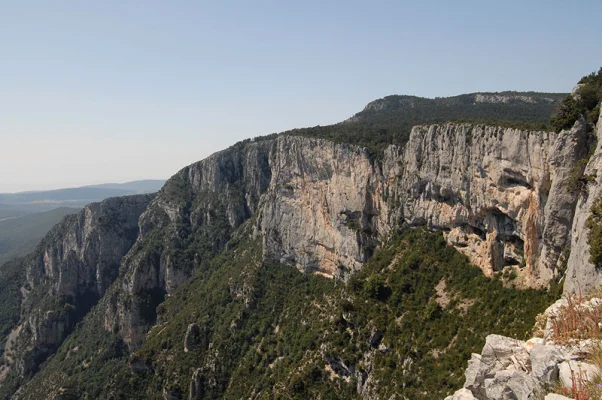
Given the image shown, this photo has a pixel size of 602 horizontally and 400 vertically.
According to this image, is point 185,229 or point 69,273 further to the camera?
point 69,273

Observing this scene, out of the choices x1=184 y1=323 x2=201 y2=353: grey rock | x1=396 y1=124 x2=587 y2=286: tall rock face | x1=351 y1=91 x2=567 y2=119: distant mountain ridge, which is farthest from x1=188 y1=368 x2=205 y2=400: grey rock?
x1=351 y1=91 x2=567 y2=119: distant mountain ridge

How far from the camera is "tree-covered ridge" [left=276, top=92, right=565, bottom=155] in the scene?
64875 mm

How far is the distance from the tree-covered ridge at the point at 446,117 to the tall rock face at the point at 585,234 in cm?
1103

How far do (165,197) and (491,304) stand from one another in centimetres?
11819

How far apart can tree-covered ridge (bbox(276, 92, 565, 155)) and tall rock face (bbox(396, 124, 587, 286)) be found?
3145mm

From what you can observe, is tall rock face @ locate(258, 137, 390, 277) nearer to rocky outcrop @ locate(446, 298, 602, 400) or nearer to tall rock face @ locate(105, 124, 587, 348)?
tall rock face @ locate(105, 124, 587, 348)

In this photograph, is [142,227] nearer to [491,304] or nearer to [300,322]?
[300,322]

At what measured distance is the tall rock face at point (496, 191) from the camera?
30766mm

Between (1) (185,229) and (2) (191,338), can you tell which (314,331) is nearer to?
(2) (191,338)

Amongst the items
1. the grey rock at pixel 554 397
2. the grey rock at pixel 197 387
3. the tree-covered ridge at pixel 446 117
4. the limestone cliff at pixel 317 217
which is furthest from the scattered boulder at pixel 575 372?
the grey rock at pixel 197 387

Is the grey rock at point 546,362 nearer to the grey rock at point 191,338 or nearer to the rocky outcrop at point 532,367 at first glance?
the rocky outcrop at point 532,367

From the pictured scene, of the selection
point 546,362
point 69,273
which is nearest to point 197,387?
point 546,362

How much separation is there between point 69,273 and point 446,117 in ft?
424

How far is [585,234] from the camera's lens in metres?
23.9
